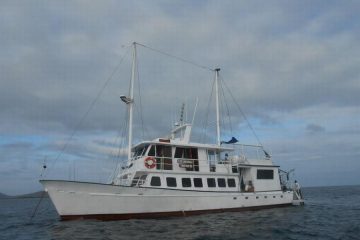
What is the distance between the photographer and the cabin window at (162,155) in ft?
77.0

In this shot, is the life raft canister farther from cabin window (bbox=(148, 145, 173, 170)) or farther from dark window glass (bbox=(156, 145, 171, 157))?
dark window glass (bbox=(156, 145, 171, 157))

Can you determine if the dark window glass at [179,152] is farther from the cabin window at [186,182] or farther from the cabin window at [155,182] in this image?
the cabin window at [155,182]

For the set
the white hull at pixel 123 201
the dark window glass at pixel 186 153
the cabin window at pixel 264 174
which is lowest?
the white hull at pixel 123 201

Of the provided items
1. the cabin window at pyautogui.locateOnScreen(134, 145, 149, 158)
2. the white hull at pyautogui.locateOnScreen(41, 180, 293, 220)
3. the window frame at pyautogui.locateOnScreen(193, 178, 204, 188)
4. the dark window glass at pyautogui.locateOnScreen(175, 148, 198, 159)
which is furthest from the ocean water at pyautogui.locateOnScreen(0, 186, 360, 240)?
the cabin window at pyautogui.locateOnScreen(134, 145, 149, 158)

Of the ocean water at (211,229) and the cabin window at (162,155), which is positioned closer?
the ocean water at (211,229)

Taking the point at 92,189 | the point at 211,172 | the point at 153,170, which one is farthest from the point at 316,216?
the point at 92,189

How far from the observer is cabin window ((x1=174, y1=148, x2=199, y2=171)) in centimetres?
2408

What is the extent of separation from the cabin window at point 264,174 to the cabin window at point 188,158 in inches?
218

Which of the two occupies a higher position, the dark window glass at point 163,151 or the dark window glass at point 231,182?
the dark window glass at point 163,151

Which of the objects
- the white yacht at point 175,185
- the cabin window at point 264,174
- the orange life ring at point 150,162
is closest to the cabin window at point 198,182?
the white yacht at point 175,185

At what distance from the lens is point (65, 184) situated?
2002 centimetres

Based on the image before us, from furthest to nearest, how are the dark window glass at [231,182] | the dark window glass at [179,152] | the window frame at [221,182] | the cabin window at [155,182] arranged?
the dark window glass at [231,182] < the window frame at [221,182] < the dark window glass at [179,152] < the cabin window at [155,182]

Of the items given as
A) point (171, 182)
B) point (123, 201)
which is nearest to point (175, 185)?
point (171, 182)

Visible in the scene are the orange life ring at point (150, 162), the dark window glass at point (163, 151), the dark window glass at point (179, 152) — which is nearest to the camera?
the orange life ring at point (150, 162)
